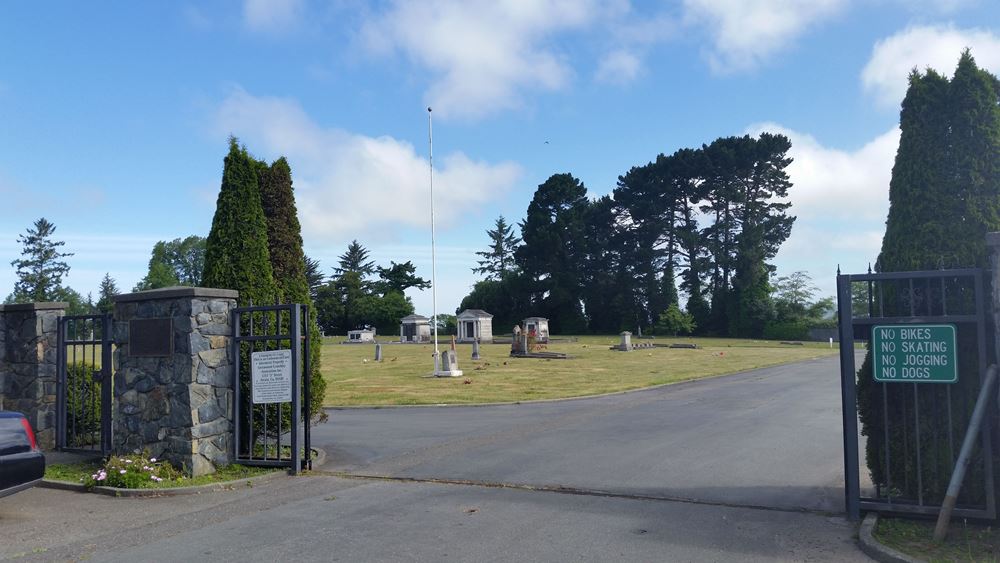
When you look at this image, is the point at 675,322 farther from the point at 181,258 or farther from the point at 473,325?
the point at 181,258

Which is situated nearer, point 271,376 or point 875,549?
point 875,549

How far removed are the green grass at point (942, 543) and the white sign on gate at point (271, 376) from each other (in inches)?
269

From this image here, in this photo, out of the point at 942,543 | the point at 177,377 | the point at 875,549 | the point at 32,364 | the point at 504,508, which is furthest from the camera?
the point at 32,364

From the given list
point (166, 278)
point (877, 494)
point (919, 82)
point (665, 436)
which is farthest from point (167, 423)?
point (166, 278)

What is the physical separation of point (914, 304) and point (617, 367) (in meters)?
24.6

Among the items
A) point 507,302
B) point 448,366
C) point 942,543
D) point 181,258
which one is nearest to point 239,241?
point 942,543

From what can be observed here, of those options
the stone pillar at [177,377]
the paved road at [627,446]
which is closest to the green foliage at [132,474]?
the stone pillar at [177,377]

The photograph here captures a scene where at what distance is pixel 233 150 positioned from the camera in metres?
10.1

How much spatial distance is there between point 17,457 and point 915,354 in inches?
341

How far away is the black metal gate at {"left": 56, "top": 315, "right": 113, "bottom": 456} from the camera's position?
9797mm

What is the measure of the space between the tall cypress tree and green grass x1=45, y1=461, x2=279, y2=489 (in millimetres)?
1497

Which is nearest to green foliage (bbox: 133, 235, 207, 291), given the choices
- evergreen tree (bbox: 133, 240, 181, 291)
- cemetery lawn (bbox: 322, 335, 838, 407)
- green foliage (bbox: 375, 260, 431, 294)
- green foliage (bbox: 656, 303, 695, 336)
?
evergreen tree (bbox: 133, 240, 181, 291)

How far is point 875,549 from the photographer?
18.5ft

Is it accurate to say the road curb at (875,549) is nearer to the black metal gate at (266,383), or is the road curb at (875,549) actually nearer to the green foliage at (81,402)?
the black metal gate at (266,383)
